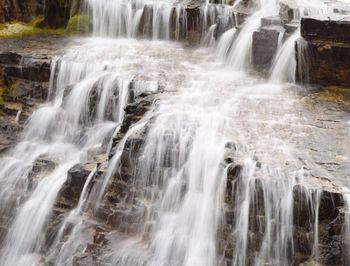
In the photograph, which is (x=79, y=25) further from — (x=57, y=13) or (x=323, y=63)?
(x=323, y=63)

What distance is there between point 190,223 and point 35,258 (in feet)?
10.0

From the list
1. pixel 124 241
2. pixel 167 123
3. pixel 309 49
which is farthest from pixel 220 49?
pixel 124 241

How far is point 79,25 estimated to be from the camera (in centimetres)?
1530

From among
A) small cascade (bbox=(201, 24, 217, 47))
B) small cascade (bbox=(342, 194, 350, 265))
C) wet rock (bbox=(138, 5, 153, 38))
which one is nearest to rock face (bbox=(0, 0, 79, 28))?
wet rock (bbox=(138, 5, 153, 38))

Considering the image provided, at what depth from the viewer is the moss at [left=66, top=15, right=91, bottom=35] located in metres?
15.3

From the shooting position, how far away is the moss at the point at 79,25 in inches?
602

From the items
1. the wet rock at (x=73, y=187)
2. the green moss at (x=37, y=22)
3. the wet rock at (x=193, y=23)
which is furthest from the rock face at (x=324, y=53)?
the green moss at (x=37, y=22)

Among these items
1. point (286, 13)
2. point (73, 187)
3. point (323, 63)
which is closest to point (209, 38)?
point (286, 13)

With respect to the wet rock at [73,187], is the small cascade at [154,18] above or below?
above

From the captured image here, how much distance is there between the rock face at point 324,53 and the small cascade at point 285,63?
13.2 inches

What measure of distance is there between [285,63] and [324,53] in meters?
1.14

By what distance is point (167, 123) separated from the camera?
9.09 metres

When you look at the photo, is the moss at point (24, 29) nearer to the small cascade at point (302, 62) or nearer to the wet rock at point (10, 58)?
the wet rock at point (10, 58)

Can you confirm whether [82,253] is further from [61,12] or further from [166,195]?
[61,12]
